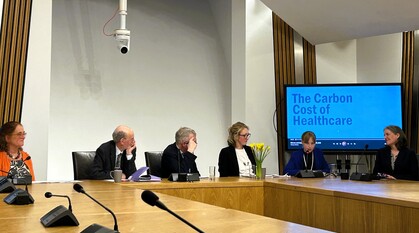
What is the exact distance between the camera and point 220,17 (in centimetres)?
760

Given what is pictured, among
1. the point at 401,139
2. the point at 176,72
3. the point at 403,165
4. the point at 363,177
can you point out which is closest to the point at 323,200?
the point at 363,177

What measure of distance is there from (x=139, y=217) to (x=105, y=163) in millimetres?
2553

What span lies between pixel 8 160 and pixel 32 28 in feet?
5.24

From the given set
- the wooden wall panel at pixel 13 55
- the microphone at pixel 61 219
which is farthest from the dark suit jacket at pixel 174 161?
the microphone at pixel 61 219

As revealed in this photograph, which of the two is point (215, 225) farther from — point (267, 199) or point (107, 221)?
point (267, 199)

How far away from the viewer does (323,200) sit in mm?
3988

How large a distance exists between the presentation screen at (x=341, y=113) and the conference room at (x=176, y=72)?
0.31 m

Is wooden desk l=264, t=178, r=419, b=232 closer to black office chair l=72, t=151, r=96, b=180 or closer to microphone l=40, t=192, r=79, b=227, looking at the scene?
black office chair l=72, t=151, r=96, b=180

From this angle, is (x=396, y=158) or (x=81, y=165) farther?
(x=396, y=158)

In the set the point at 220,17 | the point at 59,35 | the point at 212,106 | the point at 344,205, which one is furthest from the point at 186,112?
the point at 344,205

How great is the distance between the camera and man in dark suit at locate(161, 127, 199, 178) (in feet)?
17.0

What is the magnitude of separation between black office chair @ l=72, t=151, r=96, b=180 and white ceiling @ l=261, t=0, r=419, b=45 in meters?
2.51

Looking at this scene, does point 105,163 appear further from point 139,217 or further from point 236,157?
point 139,217

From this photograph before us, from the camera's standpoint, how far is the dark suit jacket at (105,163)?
15.7 feet
